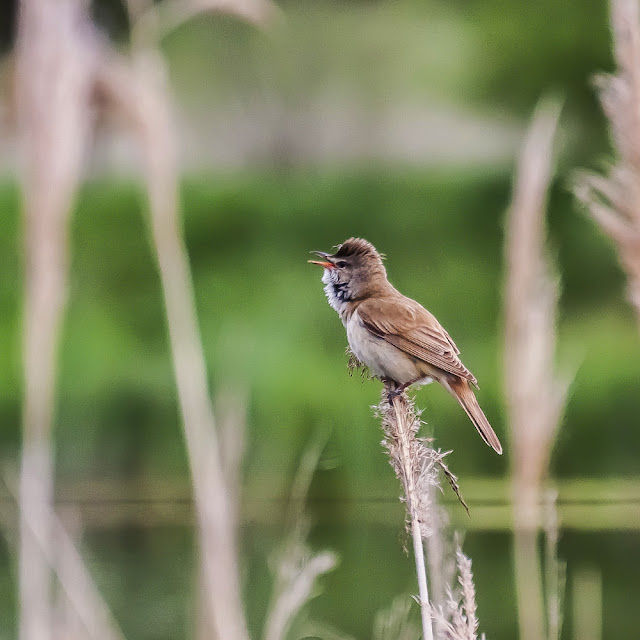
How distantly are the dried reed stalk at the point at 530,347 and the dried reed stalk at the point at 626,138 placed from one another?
2.02ft

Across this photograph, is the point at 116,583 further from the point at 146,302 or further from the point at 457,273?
the point at 457,273

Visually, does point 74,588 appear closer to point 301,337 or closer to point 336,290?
point 336,290

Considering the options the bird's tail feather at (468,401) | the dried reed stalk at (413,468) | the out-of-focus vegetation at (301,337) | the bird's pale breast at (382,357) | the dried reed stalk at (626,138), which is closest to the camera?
the dried reed stalk at (413,468)

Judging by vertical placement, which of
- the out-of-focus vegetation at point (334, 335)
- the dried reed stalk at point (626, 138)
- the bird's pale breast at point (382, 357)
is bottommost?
the bird's pale breast at point (382, 357)

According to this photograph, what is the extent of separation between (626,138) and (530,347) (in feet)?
3.29

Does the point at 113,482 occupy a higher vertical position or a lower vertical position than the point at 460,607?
higher

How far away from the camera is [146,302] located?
13.2 metres

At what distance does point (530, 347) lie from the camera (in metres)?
4.14

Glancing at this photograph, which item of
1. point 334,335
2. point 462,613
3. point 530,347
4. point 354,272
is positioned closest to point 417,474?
point 462,613

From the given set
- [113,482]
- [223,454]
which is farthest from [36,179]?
[113,482]

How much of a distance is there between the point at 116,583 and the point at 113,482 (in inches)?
44.8

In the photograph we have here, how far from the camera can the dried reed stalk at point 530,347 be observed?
4035 millimetres

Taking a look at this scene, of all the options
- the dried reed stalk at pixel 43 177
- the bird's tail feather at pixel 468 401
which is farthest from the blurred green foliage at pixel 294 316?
the bird's tail feather at pixel 468 401

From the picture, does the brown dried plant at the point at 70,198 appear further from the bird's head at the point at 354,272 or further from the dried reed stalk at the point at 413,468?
the dried reed stalk at the point at 413,468
